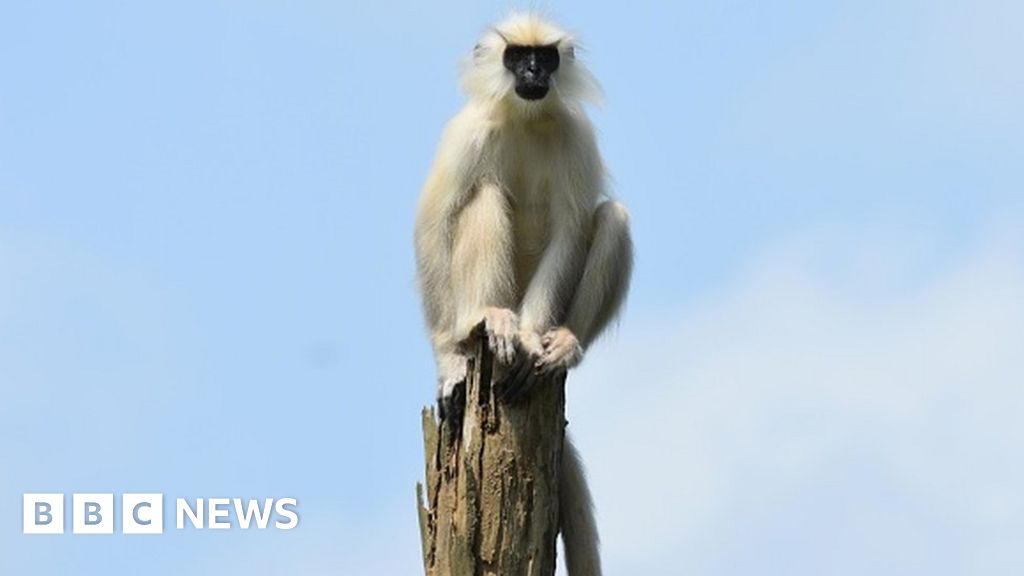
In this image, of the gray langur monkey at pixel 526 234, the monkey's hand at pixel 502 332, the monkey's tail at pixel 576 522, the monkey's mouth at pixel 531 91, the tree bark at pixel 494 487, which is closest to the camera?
the tree bark at pixel 494 487

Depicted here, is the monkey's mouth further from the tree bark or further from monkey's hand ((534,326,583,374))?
the tree bark

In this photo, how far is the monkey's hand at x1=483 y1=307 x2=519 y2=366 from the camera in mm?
12680

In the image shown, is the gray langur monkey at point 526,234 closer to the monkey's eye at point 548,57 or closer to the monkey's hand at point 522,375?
the monkey's eye at point 548,57

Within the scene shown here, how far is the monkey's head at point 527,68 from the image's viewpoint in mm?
14359

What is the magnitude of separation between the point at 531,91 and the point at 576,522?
3.42 meters

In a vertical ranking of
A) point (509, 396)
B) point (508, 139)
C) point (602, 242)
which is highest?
point (508, 139)

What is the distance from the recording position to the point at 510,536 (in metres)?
12.2

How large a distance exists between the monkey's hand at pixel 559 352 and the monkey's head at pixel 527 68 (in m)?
2.02

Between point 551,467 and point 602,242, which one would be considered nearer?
point 551,467

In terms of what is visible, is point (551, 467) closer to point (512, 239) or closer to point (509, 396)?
point (509, 396)

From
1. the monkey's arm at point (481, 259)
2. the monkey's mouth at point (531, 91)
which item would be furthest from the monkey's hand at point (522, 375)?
the monkey's mouth at point (531, 91)

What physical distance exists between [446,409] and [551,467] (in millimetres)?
966

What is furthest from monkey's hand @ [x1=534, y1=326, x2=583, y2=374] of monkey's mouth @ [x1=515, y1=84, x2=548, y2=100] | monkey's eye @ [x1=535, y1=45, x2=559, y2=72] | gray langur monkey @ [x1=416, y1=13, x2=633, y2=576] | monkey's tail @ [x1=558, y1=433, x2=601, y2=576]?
monkey's eye @ [x1=535, y1=45, x2=559, y2=72]

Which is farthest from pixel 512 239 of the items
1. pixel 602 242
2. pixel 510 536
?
pixel 510 536
